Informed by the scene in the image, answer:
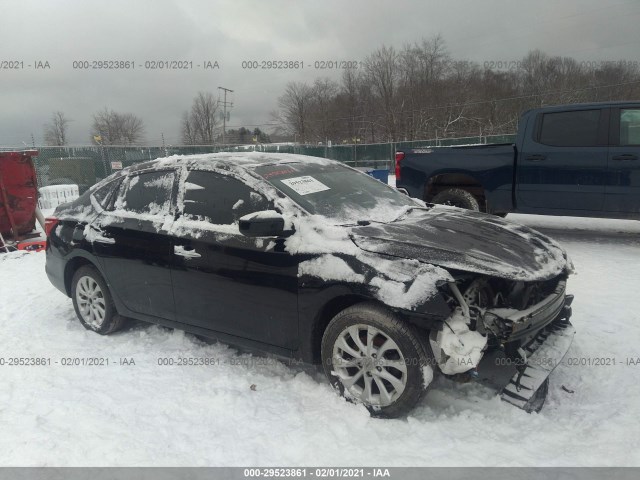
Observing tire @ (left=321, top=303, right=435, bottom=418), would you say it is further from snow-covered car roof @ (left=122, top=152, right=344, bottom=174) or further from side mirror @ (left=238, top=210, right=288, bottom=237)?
snow-covered car roof @ (left=122, top=152, right=344, bottom=174)

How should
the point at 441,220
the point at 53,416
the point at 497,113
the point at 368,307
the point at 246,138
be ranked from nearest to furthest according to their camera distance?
1. the point at 368,307
2. the point at 53,416
3. the point at 441,220
4. the point at 497,113
5. the point at 246,138

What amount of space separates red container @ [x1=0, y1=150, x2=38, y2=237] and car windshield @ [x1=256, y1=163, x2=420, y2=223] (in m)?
7.24

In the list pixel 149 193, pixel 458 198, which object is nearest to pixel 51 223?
pixel 149 193

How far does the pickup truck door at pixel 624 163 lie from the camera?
6.06 metres

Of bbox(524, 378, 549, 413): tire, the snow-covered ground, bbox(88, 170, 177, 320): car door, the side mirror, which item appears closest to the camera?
the snow-covered ground

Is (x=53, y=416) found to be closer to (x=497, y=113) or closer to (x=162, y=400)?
(x=162, y=400)

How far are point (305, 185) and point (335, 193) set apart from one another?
27cm

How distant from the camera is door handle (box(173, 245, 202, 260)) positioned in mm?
3564

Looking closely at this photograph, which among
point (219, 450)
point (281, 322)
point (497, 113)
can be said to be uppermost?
point (497, 113)

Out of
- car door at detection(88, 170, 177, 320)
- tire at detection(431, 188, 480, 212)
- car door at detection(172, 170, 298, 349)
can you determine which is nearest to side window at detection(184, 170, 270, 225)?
car door at detection(172, 170, 298, 349)

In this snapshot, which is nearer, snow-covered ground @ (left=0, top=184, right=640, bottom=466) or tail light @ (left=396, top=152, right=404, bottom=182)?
snow-covered ground @ (left=0, top=184, right=640, bottom=466)

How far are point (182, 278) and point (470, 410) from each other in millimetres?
2394

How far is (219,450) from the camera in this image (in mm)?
2693

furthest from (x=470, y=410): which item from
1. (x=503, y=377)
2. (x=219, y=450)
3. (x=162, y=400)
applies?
(x=162, y=400)
